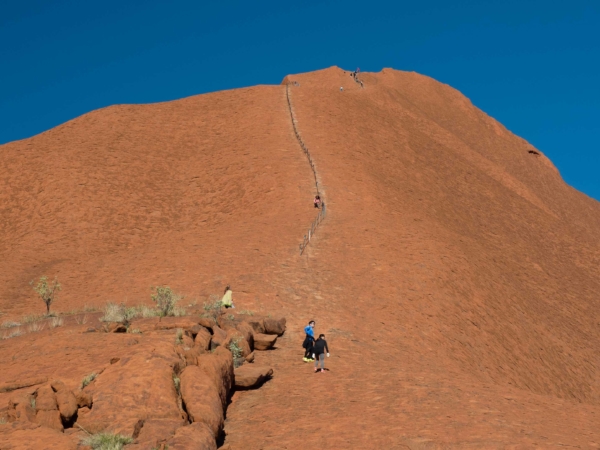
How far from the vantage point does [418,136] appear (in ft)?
178

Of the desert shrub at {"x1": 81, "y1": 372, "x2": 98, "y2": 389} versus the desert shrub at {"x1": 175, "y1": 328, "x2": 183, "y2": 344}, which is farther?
the desert shrub at {"x1": 175, "y1": 328, "x2": 183, "y2": 344}

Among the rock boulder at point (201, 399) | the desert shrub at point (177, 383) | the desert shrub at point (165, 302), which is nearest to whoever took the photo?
the rock boulder at point (201, 399)

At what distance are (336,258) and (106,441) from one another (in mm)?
19263

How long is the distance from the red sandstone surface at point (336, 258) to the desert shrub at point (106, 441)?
0.44 m

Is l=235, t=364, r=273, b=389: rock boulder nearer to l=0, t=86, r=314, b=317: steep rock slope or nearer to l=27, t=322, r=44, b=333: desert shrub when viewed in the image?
l=27, t=322, r=44, b=333: desert shrub

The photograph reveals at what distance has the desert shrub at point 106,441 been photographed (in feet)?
33.1

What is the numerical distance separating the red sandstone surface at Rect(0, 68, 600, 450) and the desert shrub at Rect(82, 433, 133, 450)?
44cm

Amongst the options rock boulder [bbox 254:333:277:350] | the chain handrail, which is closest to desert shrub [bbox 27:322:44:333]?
rock boulder [bbox 254:333:277:350]

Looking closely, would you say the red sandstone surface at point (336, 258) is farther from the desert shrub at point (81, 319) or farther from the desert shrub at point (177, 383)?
the desert shrub at point (81, 319)

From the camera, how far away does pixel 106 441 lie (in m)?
10.3

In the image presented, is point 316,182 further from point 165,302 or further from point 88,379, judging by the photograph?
point 88,379

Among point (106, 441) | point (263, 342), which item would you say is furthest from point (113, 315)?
point (106, 441)

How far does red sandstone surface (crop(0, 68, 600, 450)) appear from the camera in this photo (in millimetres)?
14289

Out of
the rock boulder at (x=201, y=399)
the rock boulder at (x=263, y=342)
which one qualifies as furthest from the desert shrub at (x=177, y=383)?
the rock boulder at (x=263, y=342)
